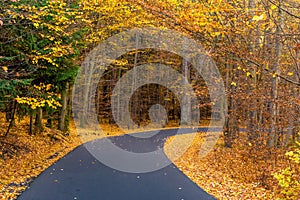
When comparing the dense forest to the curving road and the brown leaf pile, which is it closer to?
the brown leaf pile

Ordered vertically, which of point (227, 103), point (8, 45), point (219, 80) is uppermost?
point (8, 45)

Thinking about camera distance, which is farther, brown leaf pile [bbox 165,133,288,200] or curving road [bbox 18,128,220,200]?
brown leaf pile [bbox 165,133,288,200]

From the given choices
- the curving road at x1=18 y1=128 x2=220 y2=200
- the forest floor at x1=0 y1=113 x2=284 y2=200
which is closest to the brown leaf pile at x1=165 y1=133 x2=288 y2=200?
the forest floor at x1=0 y1=113 x2=284 y2=200

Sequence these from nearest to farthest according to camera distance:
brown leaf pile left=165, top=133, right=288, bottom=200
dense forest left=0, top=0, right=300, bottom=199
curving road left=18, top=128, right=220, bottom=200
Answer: dense forest left=0, top=0, right=300, bottom=199 < curving road left=18, top=128, right=220, bottom=200 < brown leaf pile left=165, top=133, right=288, bottom=200

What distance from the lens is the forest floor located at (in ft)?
31.1

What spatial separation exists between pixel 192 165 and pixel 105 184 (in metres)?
4.74

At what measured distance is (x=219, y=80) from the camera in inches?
554

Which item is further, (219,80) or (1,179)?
(219,80)

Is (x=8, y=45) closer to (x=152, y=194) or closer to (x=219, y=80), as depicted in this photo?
(x=152, y=194)

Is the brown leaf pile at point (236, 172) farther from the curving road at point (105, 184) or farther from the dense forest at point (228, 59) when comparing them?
the curving road at point (105, 184)

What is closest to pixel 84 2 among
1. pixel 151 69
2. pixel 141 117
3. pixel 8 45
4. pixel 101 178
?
pixel 8 45

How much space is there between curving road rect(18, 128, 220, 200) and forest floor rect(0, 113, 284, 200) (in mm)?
437

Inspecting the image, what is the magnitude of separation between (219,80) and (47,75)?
7.85 meters

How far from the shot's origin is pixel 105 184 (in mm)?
9648
